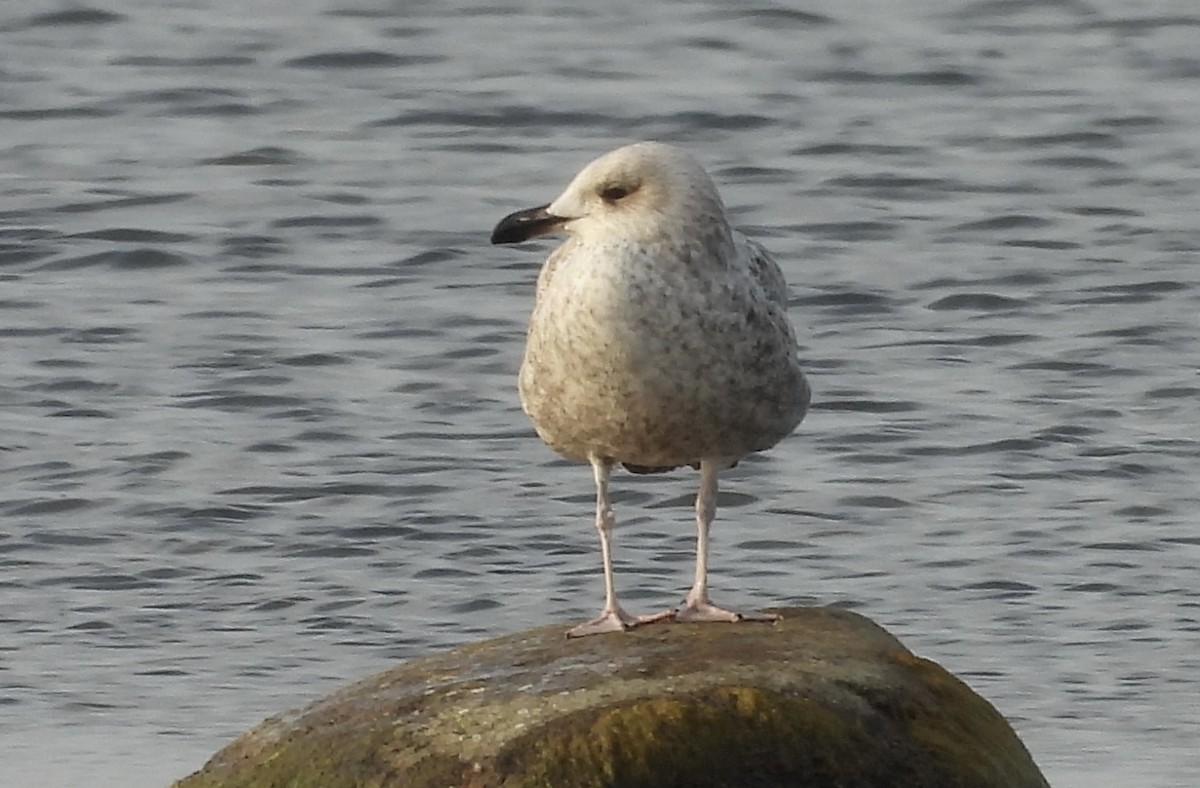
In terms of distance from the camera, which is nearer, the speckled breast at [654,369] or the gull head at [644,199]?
the speckled breast at [654,369]

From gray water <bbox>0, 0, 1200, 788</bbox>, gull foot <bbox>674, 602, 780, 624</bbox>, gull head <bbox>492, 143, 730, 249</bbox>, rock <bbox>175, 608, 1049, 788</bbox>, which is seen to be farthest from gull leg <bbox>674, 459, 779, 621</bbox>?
gray water <bbox>0, 0, 1200, 788</bbox>

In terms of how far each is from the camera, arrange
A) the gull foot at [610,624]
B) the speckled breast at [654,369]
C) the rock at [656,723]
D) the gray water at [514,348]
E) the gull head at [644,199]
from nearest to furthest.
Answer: the rock at [656,723] < the speckled breast at [654,369] < the gull head at [644,199] < the gull foot at [610,624] < the gray water at [514,348]

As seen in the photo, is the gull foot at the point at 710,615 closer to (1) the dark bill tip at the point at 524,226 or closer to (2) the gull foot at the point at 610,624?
(2) the gull foot at the point at 610,624

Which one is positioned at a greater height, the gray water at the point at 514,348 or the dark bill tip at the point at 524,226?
the dark bill tip at the point at 524,226

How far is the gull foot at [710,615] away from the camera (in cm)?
752

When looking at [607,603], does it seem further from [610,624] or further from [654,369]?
[654,369]

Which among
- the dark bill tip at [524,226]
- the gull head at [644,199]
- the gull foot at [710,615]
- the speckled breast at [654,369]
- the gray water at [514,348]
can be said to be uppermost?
the gull head at [644,199]

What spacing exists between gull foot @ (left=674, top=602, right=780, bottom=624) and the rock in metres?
0.17

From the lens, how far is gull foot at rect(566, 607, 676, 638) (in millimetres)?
7469

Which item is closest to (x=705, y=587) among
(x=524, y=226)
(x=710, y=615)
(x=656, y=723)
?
(x=710, y=615)

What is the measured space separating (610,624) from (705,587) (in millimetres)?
320

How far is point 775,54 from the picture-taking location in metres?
17.9

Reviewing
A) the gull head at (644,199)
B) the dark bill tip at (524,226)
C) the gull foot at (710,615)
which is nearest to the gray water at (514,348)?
the gull foot at (710,615)

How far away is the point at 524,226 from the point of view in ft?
24.9
